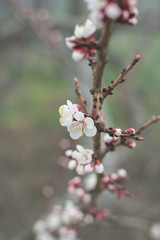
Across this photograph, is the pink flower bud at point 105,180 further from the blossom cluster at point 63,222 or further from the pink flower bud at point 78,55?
→ the pink flower bud at point 78,55

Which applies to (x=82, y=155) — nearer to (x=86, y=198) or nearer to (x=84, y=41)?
(x=84, y=41)

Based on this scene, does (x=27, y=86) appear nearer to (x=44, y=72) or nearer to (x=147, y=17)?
(x=44, y=72)

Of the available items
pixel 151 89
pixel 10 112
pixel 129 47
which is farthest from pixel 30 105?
pixel 129 47

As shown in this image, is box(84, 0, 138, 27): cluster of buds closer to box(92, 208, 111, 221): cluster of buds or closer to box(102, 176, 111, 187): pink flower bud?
box(102, 176, 111, 187): pink flower bud

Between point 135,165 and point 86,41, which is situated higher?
point 135,165

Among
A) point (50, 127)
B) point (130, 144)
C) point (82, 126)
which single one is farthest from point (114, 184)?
point (50, 127)

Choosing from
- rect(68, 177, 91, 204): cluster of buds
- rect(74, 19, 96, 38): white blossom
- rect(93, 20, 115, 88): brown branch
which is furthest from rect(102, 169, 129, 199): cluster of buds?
rect(74, 19, 96, 38): white blossom
